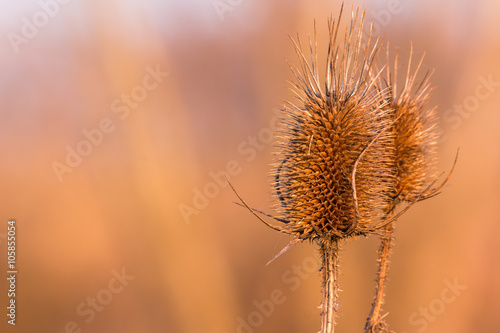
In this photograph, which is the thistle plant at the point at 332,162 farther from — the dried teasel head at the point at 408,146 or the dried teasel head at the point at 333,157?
the dried teasel head at the point at 408,146

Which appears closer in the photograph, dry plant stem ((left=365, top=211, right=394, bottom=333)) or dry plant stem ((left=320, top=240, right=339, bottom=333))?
dry plant stem ((left=320, top=240, right=339, bottom=333))

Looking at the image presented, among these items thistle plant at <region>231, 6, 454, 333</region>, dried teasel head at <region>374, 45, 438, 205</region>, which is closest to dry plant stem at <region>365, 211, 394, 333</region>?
dried teasel head at <region>374, 45, 438, 205</region>

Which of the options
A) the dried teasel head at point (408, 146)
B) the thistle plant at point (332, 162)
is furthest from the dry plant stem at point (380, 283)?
the thistle plant at point (332, 162)

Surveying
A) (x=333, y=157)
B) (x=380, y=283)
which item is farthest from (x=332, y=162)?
(x=380, y=283)

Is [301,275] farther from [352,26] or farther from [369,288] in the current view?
[352,26]

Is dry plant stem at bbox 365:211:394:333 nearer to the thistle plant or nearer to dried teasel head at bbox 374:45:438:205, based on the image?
dried teasel head at bbox 374:45:438:205

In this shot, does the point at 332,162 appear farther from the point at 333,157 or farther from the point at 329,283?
the point at 329,283

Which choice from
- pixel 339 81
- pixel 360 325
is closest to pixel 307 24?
pixel 339 81
